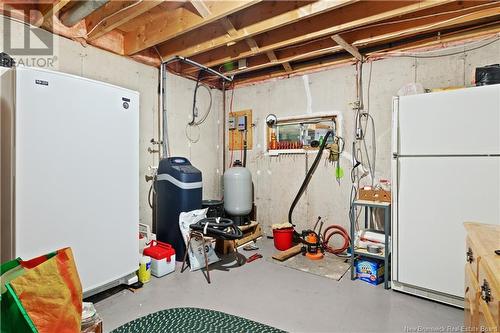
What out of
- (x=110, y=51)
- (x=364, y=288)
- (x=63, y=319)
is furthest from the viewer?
(x=110, y=51)

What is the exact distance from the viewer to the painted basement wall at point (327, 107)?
2777 millimetres

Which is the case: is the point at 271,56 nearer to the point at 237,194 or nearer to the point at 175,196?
the point at 237,194

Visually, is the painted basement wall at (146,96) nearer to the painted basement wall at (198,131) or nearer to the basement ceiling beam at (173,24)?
the painted basement wall at (198,131)

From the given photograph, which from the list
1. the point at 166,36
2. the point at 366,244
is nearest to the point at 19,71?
the point at 166,36

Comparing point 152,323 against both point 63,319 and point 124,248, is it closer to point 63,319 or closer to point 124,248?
point 124,248

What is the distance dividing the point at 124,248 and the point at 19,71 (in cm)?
147

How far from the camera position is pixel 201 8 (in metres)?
2.31

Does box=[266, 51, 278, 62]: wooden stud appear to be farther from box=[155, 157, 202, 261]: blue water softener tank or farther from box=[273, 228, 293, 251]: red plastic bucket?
box=[273, 228, 293, 251]: red plastic bucket

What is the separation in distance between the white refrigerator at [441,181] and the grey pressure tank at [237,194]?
6.36ft

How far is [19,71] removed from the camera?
1.61 metres

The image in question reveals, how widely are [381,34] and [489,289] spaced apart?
101 inches

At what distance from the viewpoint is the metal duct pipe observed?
82.0 inches

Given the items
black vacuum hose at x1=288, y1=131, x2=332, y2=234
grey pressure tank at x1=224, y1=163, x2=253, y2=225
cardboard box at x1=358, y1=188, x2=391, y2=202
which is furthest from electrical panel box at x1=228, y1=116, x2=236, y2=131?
cardboard box at x1=358, y1=188, x2=391, y2=202

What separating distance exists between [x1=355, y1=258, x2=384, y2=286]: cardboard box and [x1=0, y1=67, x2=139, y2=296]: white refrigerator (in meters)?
2.16
